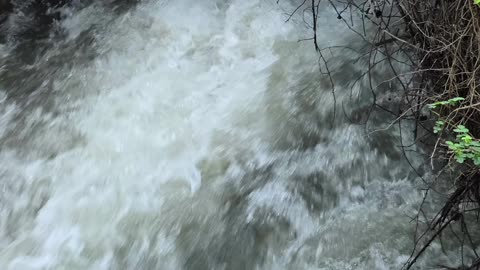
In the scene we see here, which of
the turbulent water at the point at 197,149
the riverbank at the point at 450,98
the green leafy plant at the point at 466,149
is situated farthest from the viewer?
the turbulent water at the point at 197,149

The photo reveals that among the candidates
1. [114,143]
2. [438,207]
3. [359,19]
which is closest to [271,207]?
[438,207]

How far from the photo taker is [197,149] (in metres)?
2.80

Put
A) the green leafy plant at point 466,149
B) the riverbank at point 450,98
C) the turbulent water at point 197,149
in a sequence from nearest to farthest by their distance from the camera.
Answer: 1. the green leafy plant at point 466,149
2. the riverbank at point 450,98
3. the turbulent water at point 197,149

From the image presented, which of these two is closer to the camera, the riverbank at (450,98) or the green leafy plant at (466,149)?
the green leafy plant at (466,149)

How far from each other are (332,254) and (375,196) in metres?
0.43

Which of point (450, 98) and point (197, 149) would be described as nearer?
point (450, 98)

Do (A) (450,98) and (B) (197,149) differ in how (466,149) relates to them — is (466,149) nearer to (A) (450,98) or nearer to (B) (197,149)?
(A) (450,98)

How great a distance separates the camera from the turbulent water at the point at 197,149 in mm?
2367

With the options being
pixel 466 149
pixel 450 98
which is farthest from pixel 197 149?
pixel 466 149

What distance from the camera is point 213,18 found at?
3553 mm

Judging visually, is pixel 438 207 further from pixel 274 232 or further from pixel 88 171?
pixel 88 171

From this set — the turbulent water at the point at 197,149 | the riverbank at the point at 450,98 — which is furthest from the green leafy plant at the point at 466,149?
the turbulent water at the point at 197,149

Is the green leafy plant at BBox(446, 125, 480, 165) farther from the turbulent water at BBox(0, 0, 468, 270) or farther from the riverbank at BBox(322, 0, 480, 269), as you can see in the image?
the turbulent water at BBox(0, 0, 468, 270)

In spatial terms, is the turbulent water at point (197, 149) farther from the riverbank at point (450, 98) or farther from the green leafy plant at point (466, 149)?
the green leafy plant at point (466, 149)
